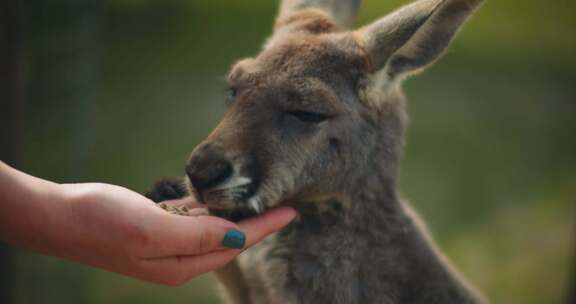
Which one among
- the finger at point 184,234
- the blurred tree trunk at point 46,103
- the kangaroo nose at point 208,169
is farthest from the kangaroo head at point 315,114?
the blurred tree trunk at point 46,103

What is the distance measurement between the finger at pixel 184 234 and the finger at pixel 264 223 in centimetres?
9

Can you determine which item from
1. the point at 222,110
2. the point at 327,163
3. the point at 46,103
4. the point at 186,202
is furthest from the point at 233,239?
the point at 222,110

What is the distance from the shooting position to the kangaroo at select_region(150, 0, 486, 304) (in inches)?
85.4

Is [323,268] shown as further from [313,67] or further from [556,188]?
[556,188]

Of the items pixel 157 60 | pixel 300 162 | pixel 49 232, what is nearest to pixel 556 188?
pixel 157 60

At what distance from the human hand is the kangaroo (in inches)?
6.6

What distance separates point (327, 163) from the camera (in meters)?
2.32

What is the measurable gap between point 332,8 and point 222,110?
1802mm

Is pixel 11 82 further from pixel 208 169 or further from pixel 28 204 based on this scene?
pixel 208 169

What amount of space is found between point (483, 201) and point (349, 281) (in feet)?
9.77

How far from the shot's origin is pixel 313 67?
2.34 metres

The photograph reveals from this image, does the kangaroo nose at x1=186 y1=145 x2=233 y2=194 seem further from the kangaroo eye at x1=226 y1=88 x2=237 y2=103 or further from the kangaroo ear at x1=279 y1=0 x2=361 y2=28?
the kangaroo ear at x1=279 y1=0 x2=361 y2=28

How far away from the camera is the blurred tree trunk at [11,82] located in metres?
3.06

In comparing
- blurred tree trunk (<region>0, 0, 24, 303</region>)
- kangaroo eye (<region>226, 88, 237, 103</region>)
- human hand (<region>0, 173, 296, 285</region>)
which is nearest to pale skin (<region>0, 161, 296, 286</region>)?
human hand (<region>0, 173, 296, 285</region>)
